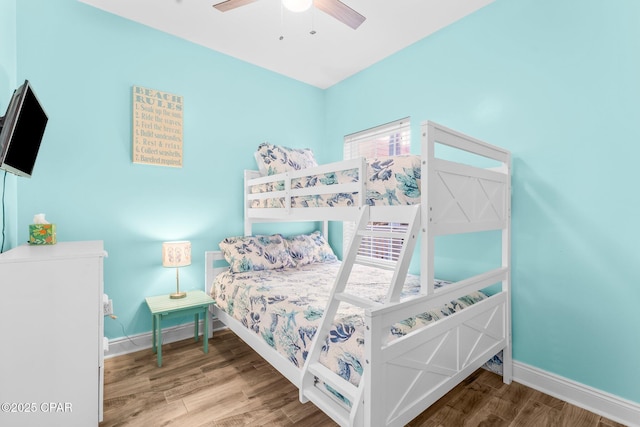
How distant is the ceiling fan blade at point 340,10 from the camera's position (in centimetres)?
183

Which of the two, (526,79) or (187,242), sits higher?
(526,79)

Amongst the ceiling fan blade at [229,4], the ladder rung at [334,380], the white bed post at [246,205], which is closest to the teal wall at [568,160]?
the ladder rung at [334,380]

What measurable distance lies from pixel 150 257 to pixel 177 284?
1.14 feet

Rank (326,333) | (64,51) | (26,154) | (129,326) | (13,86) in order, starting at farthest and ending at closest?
(129,326), (64,51), (13,86), (26,154), (326,333)

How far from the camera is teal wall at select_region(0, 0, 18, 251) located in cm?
169

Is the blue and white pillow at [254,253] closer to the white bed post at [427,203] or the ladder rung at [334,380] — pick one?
the ladder rung at [334,380]

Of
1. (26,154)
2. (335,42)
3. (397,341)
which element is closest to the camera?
(397,341)

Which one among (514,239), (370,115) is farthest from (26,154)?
(514,239)

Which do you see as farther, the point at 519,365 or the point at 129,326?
the point at 129,326

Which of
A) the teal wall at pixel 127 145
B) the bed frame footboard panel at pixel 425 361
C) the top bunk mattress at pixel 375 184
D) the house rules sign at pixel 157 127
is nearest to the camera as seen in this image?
the bed frame footboard panel at pixel 425 361

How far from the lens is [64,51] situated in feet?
7.43

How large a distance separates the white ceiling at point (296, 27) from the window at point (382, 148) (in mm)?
756

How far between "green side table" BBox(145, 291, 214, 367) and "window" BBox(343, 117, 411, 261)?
1.60m

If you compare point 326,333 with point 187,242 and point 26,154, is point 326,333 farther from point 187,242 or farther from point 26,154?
point 26,154
